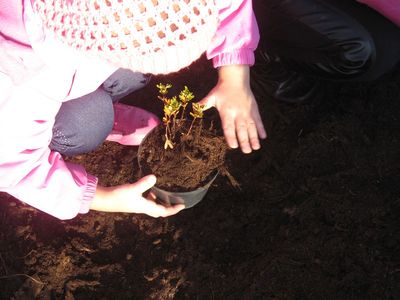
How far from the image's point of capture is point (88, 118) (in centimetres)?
184

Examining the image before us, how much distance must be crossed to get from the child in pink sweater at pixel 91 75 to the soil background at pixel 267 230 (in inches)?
10.7

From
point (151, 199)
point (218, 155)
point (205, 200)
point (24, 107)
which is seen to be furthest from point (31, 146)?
point (205, 200)

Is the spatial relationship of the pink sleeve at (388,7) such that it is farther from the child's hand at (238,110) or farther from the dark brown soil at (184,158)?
the dark brown soil at (184,158)

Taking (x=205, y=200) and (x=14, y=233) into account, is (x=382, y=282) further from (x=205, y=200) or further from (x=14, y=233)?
(x=14, y=233)

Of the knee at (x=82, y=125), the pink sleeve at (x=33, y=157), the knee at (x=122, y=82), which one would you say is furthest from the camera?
the knee at (x=122, y=82)

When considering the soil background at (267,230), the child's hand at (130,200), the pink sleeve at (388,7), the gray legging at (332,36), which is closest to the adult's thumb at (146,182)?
the child's hand at (130,200)

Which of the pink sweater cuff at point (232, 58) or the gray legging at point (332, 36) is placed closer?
the pink sweater cuff at point (232, 58)

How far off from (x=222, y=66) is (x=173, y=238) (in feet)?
2.64

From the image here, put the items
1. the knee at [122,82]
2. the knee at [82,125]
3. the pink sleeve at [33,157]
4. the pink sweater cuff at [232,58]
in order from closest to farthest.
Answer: the pink sleeve at [33,157] → the pink sweater cuff at [232,58] → the knee at [82,125] → the knee at [122,82]

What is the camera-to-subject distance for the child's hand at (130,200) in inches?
65.5

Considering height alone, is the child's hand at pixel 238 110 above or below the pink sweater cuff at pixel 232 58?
below

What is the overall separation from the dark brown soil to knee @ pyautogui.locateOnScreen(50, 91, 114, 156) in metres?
0.24

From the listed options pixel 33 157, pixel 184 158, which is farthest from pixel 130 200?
pixel 33 157

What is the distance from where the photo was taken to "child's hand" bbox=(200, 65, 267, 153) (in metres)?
1.72
